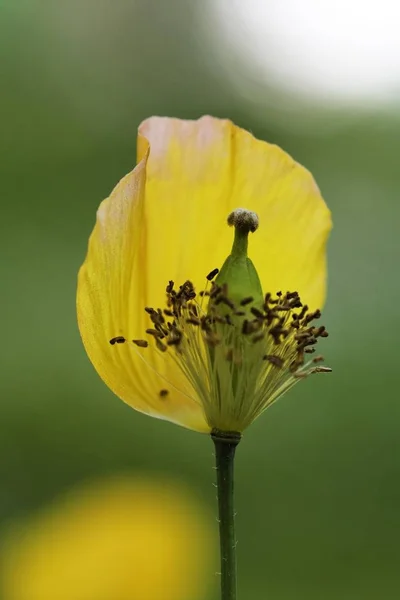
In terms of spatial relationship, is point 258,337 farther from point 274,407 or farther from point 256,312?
point 274,407

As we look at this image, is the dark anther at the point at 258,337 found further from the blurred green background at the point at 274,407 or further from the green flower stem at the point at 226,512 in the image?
the blurred green background at the point at 274,407

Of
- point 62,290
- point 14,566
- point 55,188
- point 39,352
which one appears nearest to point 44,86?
point 55,188

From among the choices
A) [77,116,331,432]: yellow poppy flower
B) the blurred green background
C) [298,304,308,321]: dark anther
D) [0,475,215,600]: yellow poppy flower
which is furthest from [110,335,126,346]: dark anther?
the blurred green background

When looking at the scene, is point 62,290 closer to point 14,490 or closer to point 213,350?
point 14,490

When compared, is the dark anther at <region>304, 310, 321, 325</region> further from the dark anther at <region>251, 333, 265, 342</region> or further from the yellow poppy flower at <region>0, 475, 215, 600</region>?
the yellow poppy flower at <region>0, 475, 215, 600</region>

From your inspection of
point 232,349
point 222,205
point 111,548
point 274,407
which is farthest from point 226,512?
point 274,407

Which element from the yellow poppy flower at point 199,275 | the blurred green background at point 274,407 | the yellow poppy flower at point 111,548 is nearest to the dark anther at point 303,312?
the yellow poppy flower at point 199,275
